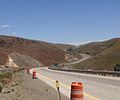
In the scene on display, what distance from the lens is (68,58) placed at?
198000 millimetres

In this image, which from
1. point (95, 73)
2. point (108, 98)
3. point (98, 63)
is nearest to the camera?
point (108, 98)

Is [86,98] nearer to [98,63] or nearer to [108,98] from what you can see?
[108,98]

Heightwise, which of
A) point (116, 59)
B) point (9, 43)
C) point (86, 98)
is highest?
point (9, 43)

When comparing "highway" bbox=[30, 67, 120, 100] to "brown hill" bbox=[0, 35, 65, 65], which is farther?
"brown hill" bbox=[0, 35, 65, 65]

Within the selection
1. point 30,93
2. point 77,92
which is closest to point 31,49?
point 30,93

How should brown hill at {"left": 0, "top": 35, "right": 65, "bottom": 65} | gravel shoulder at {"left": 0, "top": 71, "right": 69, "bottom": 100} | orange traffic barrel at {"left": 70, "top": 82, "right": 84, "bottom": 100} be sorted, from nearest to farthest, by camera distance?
orange traffic barrel at {"left": 70, "top": 82, "right": 84, "bottom": 100} < gravel shoulder at {"left": 0, "top": 71, "right": 69, "bottom": 100} < brown hill at {"left": 0, "top": 35, "right": 65, "bottom": 65}

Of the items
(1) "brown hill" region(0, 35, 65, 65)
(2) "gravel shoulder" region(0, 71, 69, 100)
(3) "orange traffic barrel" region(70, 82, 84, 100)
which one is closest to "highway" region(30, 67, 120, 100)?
(2) "gravel shoulder" region(0, 71, 69, 100)

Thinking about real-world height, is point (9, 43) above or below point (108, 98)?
above

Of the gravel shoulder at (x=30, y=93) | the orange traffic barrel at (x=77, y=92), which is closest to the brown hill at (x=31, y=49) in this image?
the gravel shoulder at (x=30, y=93)

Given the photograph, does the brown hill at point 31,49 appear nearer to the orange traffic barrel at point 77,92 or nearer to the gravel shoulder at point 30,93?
the gravel shoulder at point 30,93

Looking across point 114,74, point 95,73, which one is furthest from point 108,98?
point 95,73

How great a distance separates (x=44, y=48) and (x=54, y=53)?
5.48 m

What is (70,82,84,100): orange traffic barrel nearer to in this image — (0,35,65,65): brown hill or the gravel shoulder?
the gravel shoulder

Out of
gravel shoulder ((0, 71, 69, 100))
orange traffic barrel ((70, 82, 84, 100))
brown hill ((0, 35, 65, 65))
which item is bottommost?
gravel shoulder ((0, 71, 69, 100))
